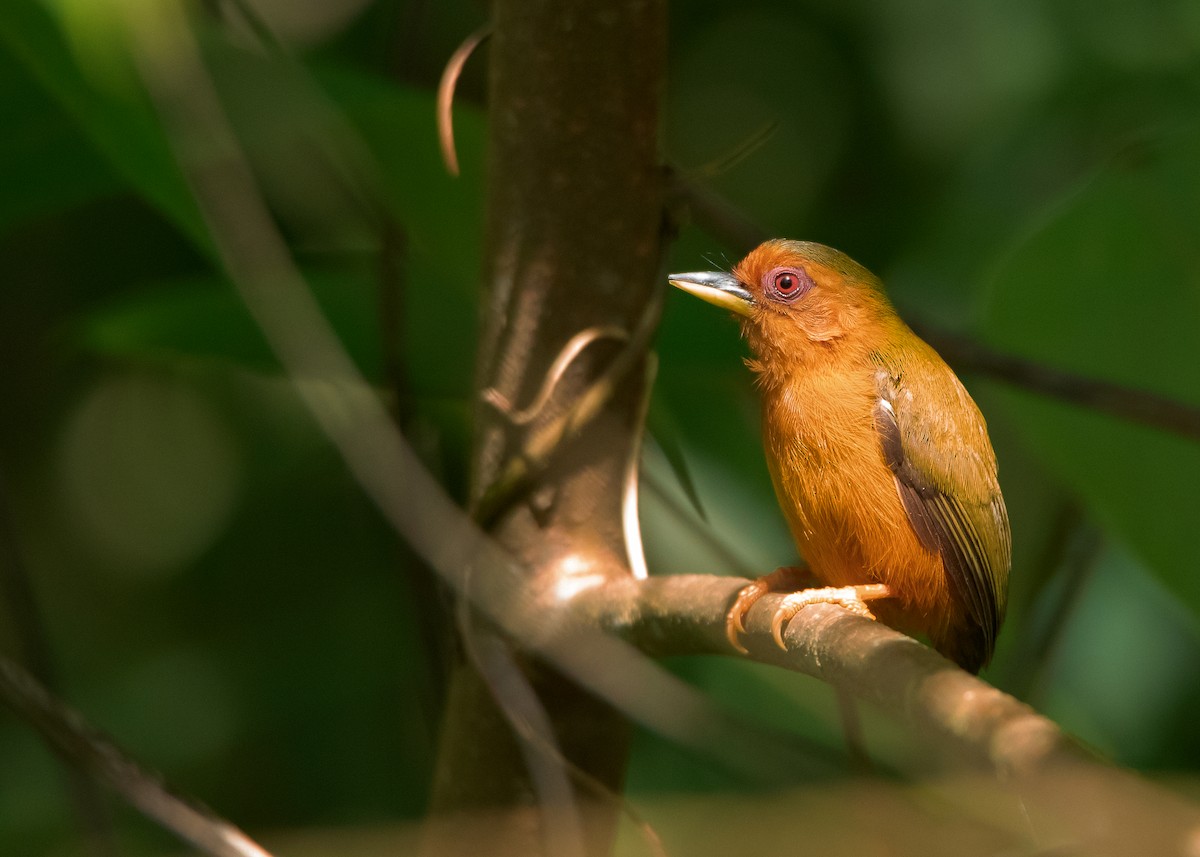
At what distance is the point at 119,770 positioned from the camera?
4.84 ft

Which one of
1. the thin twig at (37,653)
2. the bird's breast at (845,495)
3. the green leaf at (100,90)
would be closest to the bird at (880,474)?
the bird's breast at (845,495)

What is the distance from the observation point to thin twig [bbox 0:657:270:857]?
1.44 m

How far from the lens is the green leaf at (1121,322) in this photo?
2.12m

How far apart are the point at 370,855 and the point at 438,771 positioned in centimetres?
93

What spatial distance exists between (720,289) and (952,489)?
1.68 ft

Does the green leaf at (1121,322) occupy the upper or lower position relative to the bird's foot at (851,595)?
upper

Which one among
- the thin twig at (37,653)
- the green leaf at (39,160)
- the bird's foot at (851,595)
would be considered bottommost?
the thin twig at (37,653)

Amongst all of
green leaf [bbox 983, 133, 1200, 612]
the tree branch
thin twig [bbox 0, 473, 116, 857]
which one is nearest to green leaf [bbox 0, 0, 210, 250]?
thin twig [bbox 0, 473, 116, 857]

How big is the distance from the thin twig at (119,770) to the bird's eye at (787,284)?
4.07ft

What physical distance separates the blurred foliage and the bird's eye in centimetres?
19

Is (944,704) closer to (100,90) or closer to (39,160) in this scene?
(100,90)

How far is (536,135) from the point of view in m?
1.70

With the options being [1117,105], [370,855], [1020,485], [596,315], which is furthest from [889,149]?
[370,855]

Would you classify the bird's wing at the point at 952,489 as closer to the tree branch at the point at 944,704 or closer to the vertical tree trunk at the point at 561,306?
the vertical tree trunk at the point at 561,306
